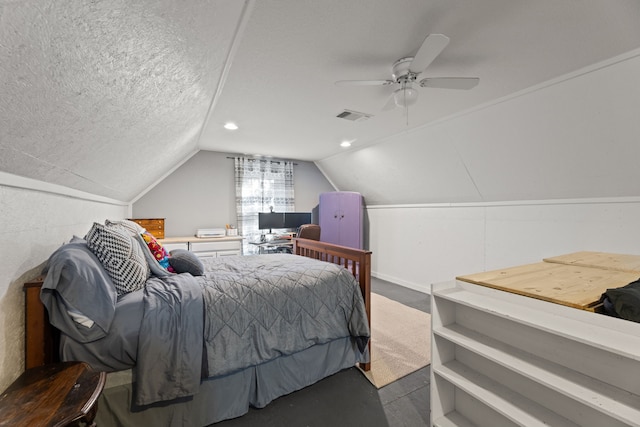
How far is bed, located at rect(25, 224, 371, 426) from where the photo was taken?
1154 millimetres

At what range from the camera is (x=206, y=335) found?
1.46 m

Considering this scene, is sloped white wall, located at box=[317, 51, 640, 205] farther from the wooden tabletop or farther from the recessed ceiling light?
the wooden tabletop

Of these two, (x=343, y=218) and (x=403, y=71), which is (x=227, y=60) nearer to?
(x=403, y=71)

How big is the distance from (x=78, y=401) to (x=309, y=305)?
3.95 ft

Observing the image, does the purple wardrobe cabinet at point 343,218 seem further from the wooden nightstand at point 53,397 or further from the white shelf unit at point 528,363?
the wooden nightstand at point 53,397

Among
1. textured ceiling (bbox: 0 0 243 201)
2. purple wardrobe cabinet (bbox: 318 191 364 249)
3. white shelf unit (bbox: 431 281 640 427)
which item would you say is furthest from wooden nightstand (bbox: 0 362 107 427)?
purple wardrobe cabinet (bbox: 318 191 364 249)

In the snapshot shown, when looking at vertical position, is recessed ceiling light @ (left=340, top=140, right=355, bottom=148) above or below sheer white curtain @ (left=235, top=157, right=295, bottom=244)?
above

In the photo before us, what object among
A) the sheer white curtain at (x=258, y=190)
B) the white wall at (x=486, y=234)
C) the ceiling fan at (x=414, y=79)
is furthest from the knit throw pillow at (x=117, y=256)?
the white wall at (x=486, y=234)

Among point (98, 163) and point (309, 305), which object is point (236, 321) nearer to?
point (309, 305)

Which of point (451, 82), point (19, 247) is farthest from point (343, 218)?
point (19, 247)

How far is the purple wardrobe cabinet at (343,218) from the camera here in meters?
4.73

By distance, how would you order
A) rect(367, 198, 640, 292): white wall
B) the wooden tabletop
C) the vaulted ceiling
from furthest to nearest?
rect(367, 198, 640, 292): white wall → the wooden tabletop → the vaulted ceiling

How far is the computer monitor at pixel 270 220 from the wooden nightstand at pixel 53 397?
362cm

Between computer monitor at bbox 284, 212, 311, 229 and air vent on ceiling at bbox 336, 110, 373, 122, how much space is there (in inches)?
95.1
